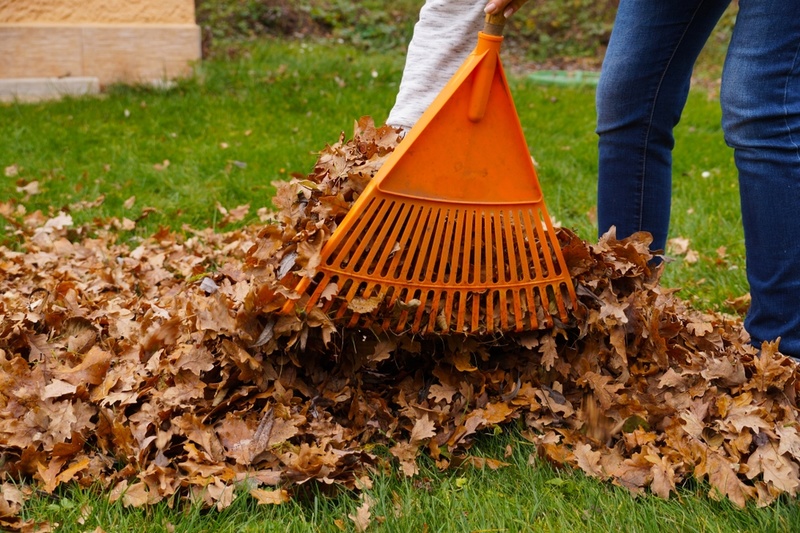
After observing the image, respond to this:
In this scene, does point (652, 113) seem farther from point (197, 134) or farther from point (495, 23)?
point (197, 134)

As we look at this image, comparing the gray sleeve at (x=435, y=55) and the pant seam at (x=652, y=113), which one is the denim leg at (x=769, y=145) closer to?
the pant seam at (x=652, y=113)

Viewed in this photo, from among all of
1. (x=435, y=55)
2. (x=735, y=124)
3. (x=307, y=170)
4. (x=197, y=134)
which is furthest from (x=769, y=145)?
(x=197, y=134)

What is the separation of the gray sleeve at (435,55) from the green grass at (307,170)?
0.95 m

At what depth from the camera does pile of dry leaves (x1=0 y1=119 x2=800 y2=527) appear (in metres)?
1.79

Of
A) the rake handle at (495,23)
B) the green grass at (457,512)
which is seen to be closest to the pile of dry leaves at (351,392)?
the green grass at (457,512)

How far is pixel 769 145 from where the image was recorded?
1914 mm

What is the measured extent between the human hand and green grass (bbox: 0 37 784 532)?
102cm

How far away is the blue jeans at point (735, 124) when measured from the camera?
188 centimetres

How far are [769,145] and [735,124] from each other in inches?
3.9

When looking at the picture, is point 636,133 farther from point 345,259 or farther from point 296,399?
point 296,399

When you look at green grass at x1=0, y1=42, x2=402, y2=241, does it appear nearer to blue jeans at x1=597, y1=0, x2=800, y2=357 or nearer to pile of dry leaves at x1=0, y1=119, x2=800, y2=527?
pile of dry leaves at x1=0, y1=119, x2=800, y2=527

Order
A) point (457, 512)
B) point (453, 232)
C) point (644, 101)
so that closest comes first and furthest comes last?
point (457, 512)
point (453, 232)
point (644, 101)

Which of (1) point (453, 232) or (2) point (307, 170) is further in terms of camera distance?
(2) point (307, 170)

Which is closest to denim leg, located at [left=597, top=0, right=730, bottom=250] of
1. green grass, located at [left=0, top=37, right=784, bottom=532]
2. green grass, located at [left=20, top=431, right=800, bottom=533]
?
green grass, located at [left=0, top=37, right=784, bottom=532]
